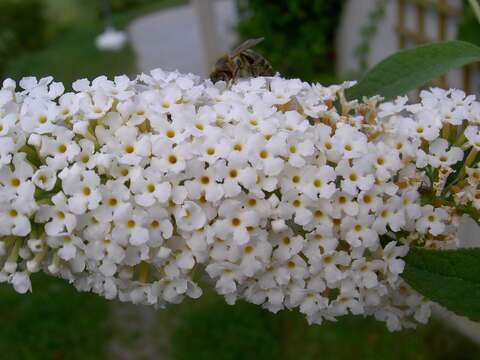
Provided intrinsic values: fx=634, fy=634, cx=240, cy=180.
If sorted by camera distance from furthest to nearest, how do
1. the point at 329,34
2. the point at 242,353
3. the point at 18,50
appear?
1. the point at 18,50
2. the point at 329,34
3. the point at 242,353

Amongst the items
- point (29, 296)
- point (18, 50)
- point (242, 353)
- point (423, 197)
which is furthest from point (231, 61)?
point (18, 50)

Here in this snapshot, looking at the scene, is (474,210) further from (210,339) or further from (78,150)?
(210,339)

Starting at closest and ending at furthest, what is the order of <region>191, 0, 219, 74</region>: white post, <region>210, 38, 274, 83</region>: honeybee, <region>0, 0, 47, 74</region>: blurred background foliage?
<region>210, 38, 274, 83</region>: honeybee, <region>191, 0, 219, 74</region>: white post, <region>0, 0, 47, 74</region>: blurred background foliage

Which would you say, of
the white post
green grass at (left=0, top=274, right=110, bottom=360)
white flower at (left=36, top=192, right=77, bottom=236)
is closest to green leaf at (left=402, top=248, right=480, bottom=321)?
white flower at (left=36, top=192, right=77, bottom=236)

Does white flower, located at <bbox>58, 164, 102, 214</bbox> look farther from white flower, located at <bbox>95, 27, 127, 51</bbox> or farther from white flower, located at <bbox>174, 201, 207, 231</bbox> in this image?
white flower, located at <bbox>95, 27, 127, 51</bbox>

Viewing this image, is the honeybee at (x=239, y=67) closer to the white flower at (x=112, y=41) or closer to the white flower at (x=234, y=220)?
the white flower at (x=234, y=220)

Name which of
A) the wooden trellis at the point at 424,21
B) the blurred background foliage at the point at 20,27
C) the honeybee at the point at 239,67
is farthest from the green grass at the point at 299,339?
the blurred background foliage at the point at 20,27

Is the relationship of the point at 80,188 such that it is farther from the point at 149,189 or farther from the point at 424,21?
the point at 424,21
